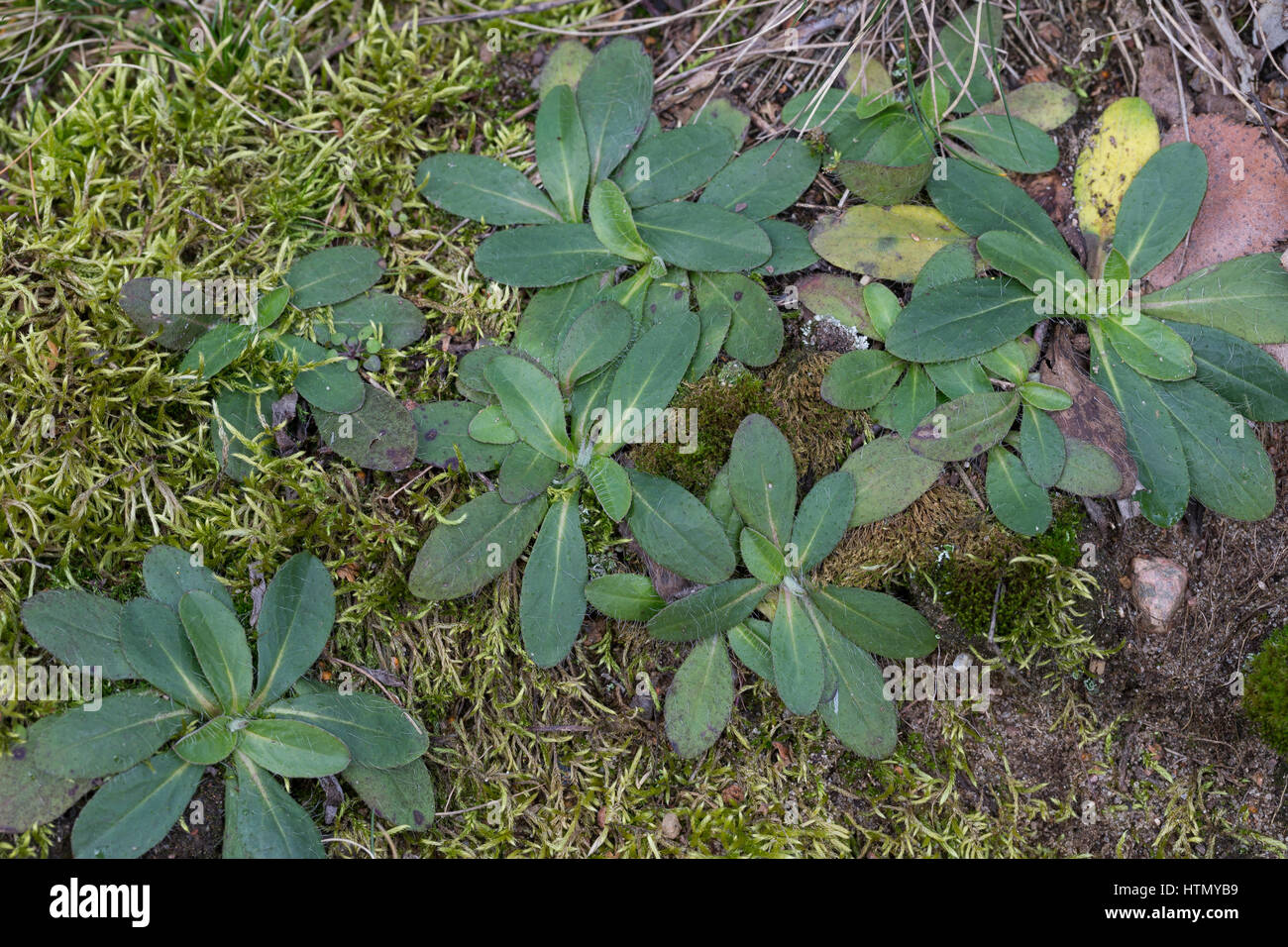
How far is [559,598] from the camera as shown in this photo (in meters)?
2.40

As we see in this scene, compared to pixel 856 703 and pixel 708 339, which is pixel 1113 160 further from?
pixel 856 703

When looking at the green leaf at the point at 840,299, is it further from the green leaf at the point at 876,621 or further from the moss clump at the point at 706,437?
the green leaf at the point at 876,621

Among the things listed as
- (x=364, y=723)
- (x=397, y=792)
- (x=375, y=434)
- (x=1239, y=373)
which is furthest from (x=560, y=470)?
(x=1239, y=373)

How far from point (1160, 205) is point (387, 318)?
7.79 feet

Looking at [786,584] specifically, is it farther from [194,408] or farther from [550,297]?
[194,408]

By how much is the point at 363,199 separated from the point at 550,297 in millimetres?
700

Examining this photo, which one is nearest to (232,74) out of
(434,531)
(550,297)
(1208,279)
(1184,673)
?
(550,297)

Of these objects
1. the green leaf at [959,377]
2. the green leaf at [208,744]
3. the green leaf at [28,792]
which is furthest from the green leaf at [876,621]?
the green leaf at [28,792]

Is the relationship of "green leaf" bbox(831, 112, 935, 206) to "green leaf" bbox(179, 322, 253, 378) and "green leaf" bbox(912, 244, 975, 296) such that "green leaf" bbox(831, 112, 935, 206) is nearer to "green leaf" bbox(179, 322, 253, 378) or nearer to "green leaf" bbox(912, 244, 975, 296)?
"green leaf" bbox(912, 244, 975, 296)

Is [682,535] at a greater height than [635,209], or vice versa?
[635,209]

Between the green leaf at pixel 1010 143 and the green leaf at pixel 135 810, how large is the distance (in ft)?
9.55

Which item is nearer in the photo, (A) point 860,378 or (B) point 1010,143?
(A) point 860,378

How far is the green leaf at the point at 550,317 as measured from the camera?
261 centimetres

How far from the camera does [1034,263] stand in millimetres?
2549
